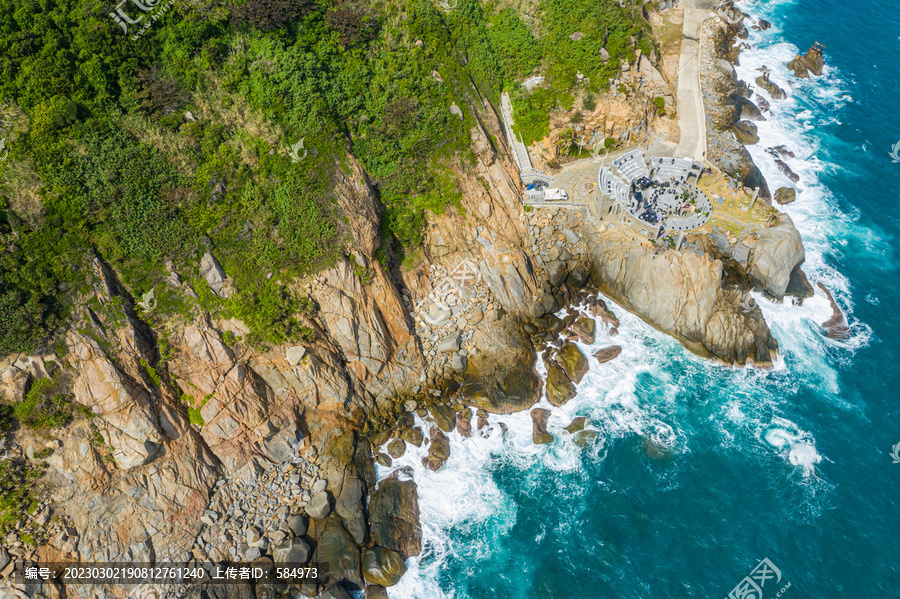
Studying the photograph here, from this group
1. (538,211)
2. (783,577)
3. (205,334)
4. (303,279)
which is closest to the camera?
(783,577)

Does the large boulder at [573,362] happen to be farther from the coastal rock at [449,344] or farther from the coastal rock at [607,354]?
the coastal rock at [449,344]

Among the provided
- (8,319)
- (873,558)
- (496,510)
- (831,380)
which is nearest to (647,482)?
(496,510)

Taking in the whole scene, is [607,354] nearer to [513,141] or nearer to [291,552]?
[513,141]

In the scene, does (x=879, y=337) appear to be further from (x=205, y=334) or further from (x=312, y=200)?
(x=205, y=334)

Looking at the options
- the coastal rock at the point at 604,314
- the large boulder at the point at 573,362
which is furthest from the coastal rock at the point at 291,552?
the coastal rock at the point at 604,314

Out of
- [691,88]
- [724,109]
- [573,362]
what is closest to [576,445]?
[573,362]

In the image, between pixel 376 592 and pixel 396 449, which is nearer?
pixel 376 592

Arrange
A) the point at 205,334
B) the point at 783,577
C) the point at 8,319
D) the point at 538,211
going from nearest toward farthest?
1. the point at 8,319
2. the point at 783,577
3. the point at 205,334
4. the point at 538,211
